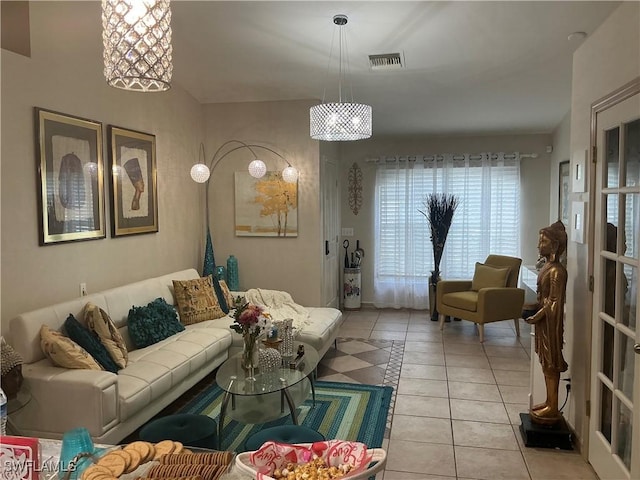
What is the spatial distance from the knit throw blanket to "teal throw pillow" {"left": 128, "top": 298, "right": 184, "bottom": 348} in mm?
926

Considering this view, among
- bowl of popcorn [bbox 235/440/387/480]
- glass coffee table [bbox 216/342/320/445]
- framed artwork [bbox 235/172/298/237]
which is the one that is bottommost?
glass coffee table [bbox 216/342/320/445]

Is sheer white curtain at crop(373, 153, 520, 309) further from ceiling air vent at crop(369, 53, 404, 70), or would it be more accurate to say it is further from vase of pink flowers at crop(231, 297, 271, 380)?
vase of pink flowers at crop(231, 297, 271, 380)

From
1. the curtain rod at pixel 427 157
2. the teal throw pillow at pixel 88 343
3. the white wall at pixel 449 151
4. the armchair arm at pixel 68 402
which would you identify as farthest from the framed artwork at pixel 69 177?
the curtain rod at pixel 427 157

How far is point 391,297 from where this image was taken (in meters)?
6.99

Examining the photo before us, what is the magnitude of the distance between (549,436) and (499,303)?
252 centimetres

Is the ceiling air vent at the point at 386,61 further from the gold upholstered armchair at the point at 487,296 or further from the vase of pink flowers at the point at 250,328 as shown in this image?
the gold upholstered armchair at the point at 487,296

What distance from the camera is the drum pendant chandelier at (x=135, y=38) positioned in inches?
63.2

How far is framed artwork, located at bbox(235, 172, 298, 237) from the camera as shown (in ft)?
17.8

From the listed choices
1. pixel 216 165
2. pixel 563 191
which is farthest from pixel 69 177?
pixel 563 191

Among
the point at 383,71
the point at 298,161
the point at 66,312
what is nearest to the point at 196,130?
the point at 298,161

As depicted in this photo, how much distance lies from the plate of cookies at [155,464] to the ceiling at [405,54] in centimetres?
289

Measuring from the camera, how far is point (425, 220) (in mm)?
6738

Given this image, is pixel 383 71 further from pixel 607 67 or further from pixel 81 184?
pixel 81 184

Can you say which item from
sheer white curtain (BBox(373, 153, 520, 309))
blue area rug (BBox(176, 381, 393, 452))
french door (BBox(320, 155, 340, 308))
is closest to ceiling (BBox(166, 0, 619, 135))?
sheer white curtain (BBox(373, 153, 520, 309))
